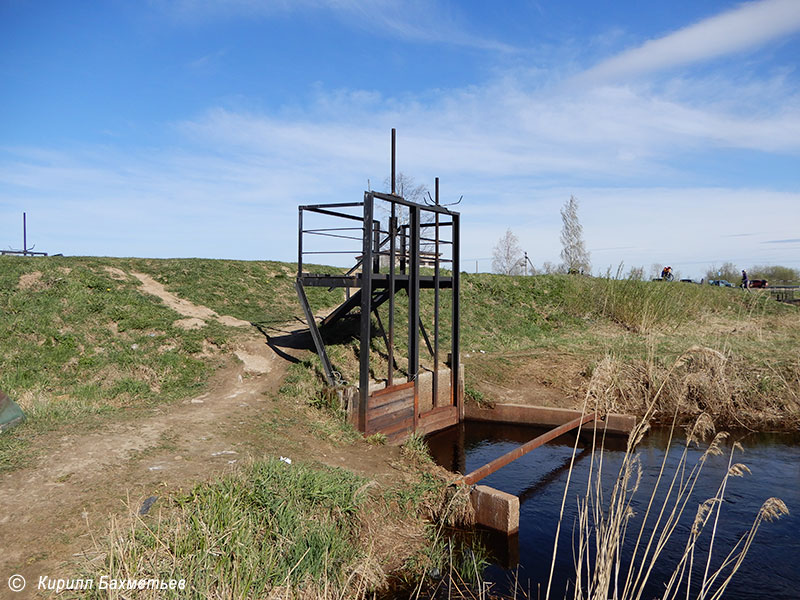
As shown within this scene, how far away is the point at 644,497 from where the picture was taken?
8.13 metres

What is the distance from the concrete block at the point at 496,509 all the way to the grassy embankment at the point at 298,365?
628 mm

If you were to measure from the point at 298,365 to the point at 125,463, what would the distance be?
497cm

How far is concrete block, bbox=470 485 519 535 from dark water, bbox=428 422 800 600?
0.60 feet

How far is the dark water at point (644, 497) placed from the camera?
20.1 feet

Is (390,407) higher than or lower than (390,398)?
lower

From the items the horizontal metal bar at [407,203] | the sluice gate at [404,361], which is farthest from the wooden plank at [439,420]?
the horizontal metal bar at [407,203]

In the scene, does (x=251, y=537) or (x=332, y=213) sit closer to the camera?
A: (x=251, y=537)

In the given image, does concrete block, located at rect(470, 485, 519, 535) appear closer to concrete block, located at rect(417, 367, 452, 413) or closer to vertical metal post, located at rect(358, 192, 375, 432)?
vertical metal post, located at rect(358, 192, 375, 432)

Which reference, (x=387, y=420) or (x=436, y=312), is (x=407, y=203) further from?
(x=387, y=420)

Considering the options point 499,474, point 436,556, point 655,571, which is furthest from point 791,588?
point 499,474

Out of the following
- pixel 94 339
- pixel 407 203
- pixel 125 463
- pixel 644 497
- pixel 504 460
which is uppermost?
pixel 407 203

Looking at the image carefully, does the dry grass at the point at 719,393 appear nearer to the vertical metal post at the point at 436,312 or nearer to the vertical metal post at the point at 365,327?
the vertical metal post at the point at 436,312

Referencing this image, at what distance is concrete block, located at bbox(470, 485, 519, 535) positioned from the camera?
Result: 22.7 ft

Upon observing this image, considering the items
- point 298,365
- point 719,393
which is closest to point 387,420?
point 298,365
